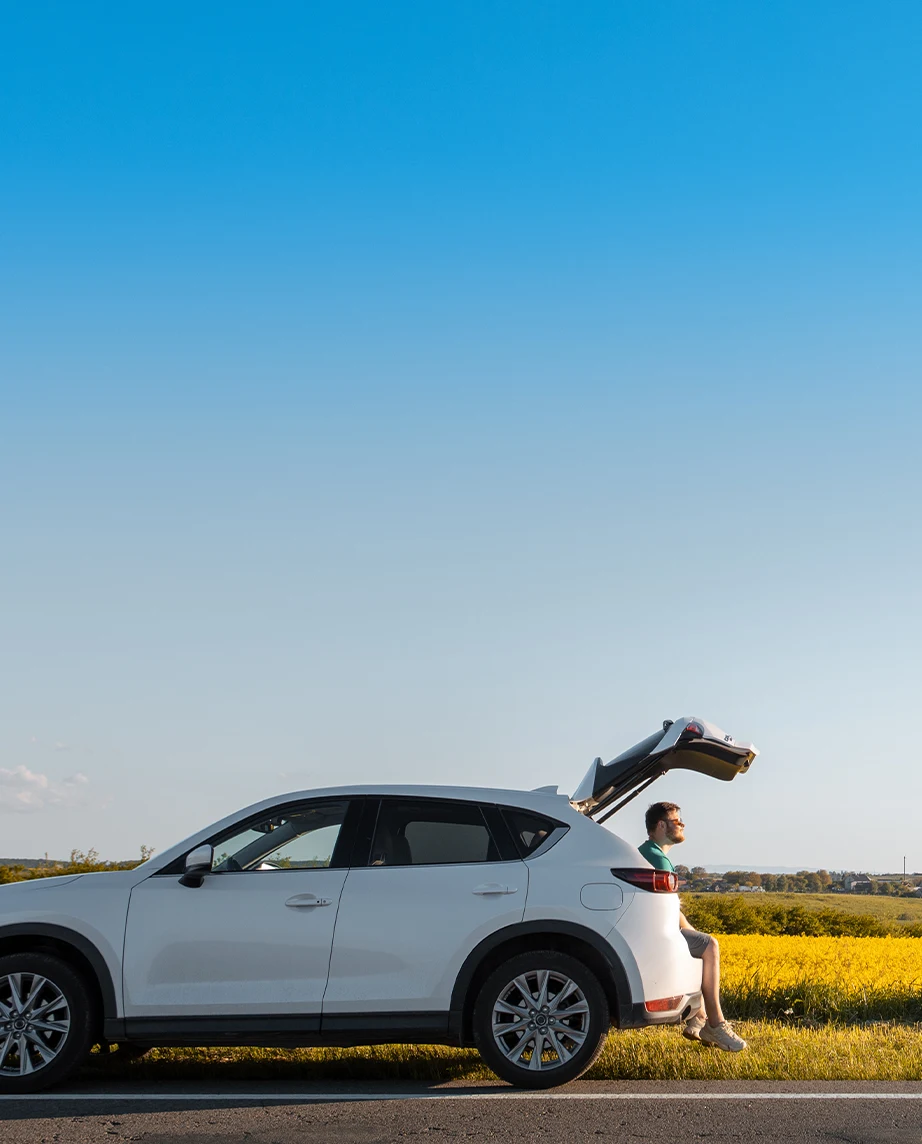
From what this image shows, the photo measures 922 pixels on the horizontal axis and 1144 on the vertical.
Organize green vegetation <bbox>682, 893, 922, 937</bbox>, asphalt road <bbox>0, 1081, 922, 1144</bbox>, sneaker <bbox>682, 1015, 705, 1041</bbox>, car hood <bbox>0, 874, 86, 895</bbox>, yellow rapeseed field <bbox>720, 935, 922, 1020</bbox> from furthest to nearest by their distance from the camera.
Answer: green vegetation <bbox>682, 893, 922, 937</bbox>, yellow rapeseed field <bbox>720, 935, 922, 1020</bbox>, sneaker <bbox>682, 1015, 705, 1041</bbox>, car hood <bbox>0, 874, 86, 895</bbox>, asphalt road <bbox>0, 1081, 922, 1144</bbox>

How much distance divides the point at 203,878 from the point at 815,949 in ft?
49.0

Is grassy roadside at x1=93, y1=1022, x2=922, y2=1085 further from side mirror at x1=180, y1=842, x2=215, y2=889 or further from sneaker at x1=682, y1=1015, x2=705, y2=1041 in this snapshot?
side mirror at x1=180, y1=842, x2=215, y2=889

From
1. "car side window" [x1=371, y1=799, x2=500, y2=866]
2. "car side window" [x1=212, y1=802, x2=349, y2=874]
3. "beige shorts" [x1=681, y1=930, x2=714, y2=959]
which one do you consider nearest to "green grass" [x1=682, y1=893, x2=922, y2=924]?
"beige shorts" [x1=681, y1=930, x2=714, y2=959]

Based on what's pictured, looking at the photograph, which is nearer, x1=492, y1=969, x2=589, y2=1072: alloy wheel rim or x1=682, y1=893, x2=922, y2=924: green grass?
x1=492, y1=969, x2=589, y2=1072: alloy wheel rim

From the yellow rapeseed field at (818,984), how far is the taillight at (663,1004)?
5.83 meters

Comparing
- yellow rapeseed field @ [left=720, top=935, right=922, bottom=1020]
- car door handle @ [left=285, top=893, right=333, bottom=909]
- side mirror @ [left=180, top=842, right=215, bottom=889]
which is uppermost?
side mirror @ [left=180, top=842, right=215, bottom=889]

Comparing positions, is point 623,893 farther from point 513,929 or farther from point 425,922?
point 425,922

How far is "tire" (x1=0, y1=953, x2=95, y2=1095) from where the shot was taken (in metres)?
7.31

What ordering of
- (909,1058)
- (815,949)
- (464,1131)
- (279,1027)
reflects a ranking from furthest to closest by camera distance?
1. (815,949)
2. (909,1058)
3. (279,1027)
4. (464,1131)

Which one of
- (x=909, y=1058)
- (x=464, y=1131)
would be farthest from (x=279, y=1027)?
(x=909, y=1058)

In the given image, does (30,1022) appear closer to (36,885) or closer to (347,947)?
(36,885)

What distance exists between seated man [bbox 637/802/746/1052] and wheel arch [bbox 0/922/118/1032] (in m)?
3.59

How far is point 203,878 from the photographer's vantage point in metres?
7.52

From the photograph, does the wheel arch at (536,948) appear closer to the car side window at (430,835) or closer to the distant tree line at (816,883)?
the car side window at (430,835)
